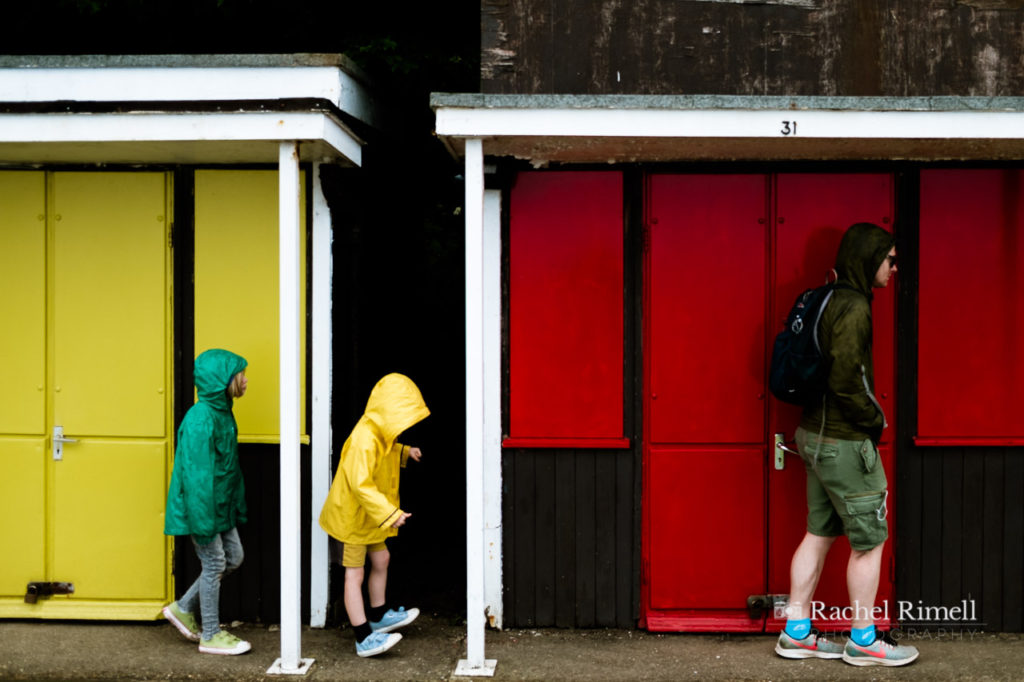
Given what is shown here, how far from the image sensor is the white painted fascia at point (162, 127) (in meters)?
4.93

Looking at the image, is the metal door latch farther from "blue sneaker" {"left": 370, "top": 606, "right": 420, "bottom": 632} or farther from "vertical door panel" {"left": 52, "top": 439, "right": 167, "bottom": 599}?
"blue sneaker" {"left": 370, "top": 606, "right": 420, "bottom": 632}

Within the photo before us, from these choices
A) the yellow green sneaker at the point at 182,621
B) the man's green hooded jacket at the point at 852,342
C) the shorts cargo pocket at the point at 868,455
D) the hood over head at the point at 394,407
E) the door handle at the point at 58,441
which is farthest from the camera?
the door handle at the point at 58,441

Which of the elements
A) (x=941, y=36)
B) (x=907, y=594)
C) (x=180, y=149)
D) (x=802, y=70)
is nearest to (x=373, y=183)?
(x=180, y=149)

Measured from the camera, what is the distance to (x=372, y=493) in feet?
16.4

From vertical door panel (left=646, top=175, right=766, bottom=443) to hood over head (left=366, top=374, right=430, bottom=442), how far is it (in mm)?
1310

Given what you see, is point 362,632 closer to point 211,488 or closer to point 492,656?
point 492,656

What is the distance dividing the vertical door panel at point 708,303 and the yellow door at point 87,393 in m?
2.70

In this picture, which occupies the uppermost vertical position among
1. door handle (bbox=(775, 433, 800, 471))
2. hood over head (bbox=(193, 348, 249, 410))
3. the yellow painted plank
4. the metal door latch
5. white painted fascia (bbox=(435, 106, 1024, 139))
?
white painted fascia (bbox=(435, 106, 1024, 139))

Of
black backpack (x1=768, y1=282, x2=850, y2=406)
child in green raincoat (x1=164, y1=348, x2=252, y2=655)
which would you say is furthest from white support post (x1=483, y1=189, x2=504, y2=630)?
black backpack (x1=768, y1=282, x2=850, y2=406)

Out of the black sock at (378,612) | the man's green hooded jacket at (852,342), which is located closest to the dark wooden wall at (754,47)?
the man's green hooded jacket at (852,342)

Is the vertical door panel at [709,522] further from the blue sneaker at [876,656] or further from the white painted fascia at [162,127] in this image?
the white painted fascia at [162,127]

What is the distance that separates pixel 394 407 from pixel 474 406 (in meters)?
0.42

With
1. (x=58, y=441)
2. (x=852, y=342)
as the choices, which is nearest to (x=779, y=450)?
(x=852, y=342)

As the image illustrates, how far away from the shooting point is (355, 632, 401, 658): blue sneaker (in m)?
5.29
